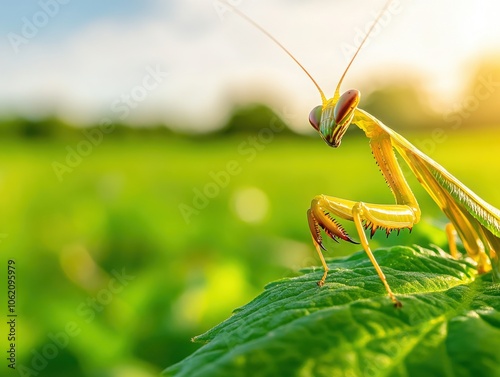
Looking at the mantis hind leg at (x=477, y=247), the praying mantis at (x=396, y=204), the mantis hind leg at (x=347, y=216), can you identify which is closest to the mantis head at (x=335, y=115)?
the praying mantis at (x=396, y=204)

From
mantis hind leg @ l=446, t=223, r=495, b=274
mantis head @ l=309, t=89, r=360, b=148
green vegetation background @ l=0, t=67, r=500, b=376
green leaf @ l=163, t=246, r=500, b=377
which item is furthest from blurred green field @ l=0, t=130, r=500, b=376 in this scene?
green leaf @ l=163, t=246, r=500, b=377

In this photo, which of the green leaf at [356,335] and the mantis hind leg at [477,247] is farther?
the mantis hind leg at [477,247]

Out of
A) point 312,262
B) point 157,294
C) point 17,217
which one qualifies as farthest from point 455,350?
point 17,217

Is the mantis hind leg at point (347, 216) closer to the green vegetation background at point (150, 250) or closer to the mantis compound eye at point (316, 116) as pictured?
the mantis compound eye at point (316, 116)

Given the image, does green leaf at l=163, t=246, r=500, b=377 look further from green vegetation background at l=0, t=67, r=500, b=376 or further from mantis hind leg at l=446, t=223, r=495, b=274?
green vegetation background at l=0, t=67, r=500, b=376

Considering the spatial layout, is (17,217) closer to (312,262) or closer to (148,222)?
(148,222)

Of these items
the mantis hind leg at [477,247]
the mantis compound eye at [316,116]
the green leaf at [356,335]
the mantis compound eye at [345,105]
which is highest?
the mantis compound eye at [345,105]

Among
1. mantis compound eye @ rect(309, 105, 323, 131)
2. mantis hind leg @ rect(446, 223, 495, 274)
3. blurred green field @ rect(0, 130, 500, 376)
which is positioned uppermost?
mantis compound eye @ rect(309, 105, 323, 131)
